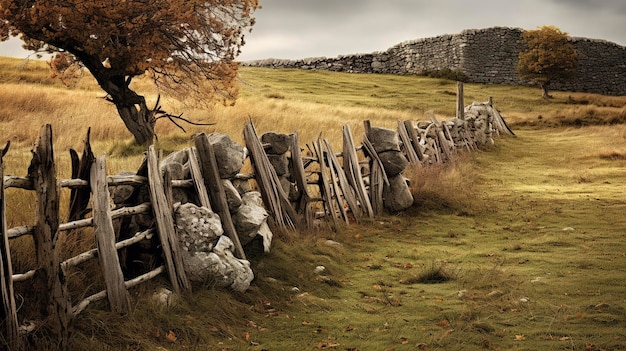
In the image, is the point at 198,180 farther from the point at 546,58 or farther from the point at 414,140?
the point at 546,58

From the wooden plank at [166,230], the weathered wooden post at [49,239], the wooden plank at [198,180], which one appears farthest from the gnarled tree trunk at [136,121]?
the weathered wooden post at [49,239]

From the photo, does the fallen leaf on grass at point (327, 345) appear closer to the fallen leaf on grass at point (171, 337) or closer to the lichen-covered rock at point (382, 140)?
the fallen leaf on grass at point (171, 337)

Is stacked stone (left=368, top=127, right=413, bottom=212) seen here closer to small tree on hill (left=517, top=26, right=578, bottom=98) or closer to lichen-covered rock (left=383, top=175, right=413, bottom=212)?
lichen-covered rock (left=383, top=175, right=413, bottom=212)

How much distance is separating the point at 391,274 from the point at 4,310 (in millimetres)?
4205

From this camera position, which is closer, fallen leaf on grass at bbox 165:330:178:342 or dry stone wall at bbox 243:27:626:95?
fallen leaf on grass at bbox 165:330:178:342

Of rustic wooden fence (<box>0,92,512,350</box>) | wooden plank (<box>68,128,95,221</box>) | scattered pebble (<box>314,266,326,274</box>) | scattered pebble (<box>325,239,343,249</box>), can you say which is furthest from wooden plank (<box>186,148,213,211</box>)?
scattered pebble (<box>325,239,343,249</box>)

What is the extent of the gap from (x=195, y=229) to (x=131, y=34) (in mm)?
9449

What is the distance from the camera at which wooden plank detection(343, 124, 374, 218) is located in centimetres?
1006

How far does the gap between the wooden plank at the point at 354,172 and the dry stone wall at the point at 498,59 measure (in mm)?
36941

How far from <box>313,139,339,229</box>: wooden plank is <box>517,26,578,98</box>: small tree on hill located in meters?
34.4

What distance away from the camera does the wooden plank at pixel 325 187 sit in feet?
30.3

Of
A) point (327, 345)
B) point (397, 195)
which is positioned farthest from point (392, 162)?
point (327, 345)

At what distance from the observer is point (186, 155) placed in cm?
683

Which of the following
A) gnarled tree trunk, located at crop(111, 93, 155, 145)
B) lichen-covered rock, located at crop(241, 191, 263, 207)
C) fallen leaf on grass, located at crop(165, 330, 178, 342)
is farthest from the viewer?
gnarled tree trunk, located at crop(111, 93, 155, 145)
